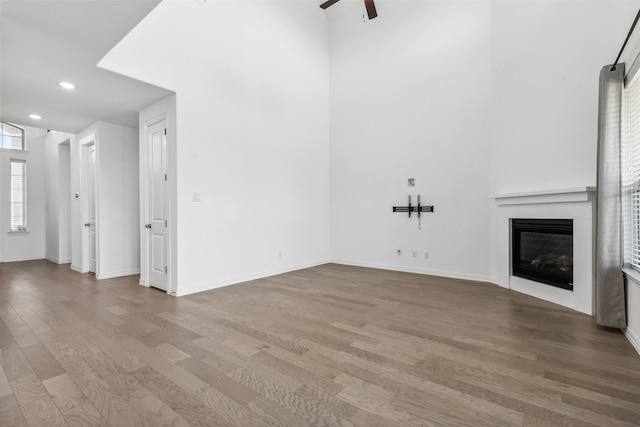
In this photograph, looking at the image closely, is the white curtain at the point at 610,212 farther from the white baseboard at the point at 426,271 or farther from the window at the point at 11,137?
the window at the point at 11,137

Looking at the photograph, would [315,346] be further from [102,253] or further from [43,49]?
[102,253]

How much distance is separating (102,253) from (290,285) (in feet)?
10.9

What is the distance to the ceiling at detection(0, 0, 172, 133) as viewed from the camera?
2.36m

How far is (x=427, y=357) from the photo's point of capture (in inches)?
90.0

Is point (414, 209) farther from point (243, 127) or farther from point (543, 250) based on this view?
point (243, 127)

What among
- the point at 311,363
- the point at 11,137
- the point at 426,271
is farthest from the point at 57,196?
the point at 426,271

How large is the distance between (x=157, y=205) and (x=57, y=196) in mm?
4311

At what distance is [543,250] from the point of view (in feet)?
13.1

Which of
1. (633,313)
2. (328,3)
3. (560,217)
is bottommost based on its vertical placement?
(633,313)

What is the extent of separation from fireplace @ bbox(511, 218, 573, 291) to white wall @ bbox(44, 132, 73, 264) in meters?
8.32

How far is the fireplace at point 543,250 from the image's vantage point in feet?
12.1

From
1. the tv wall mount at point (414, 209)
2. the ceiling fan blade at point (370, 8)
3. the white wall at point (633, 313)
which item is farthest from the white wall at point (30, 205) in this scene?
the white wall at point (633, 313)

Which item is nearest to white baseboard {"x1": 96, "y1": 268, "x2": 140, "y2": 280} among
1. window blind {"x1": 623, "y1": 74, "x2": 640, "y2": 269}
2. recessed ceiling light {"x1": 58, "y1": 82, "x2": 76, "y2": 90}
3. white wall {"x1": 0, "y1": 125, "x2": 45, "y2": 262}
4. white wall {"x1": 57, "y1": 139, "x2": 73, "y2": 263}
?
white wall {"x1": 57, "y1": 139, "x2": 73, "y2": 263}

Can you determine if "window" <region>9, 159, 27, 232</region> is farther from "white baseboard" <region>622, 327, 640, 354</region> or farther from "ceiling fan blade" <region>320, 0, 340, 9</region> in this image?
"white baseboard" <region>622, 327, 640, 354</region>
